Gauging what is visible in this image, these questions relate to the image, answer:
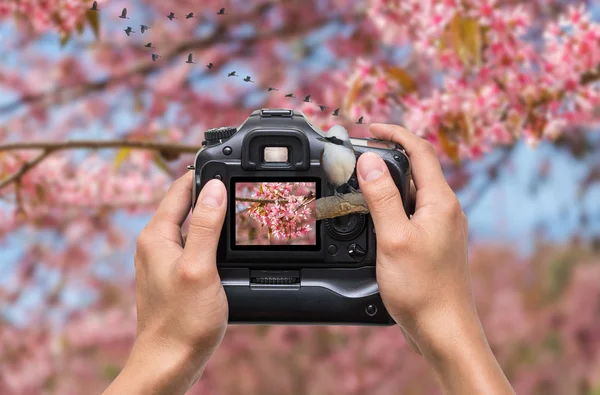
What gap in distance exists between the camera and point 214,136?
758 mm

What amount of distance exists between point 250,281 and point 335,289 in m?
0.10

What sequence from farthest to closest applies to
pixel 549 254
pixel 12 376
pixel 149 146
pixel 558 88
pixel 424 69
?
pixel 549 254, pixel 12 376, pixel 424 69, pixel 558 88, pixel 149 146

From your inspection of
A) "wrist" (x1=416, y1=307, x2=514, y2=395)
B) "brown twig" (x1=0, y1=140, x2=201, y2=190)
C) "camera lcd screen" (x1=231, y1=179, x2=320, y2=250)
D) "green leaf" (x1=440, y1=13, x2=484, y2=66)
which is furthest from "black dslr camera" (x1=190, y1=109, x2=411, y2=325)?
"green leaf" (x1=440, y1=13, x2=484, y2=66)

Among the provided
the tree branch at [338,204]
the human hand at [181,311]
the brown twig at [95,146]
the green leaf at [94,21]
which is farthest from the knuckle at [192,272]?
the green leaf at [94,21]

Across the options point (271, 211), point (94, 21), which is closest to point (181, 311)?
point (271, 211)

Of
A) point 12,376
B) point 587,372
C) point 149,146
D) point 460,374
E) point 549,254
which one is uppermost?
point 149,146

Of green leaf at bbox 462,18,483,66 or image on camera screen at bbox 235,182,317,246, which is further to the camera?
green leaf at bbox 462,18,483,66

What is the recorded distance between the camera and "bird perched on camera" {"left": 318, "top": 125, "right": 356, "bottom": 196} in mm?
720

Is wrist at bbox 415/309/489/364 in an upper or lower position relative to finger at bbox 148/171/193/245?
lower

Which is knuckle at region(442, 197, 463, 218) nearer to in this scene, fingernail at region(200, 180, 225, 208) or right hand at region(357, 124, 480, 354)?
right hand at region(357, 124, 480, 354)

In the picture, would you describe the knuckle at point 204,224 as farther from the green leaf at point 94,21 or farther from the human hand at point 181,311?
the green leaf at point 94,21

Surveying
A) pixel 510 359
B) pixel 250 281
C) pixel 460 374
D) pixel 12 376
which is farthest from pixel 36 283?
pixel 460 374

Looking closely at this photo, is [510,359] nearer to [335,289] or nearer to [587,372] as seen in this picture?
[587,372]

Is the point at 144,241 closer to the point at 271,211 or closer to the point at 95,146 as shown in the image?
the point at 271,211
